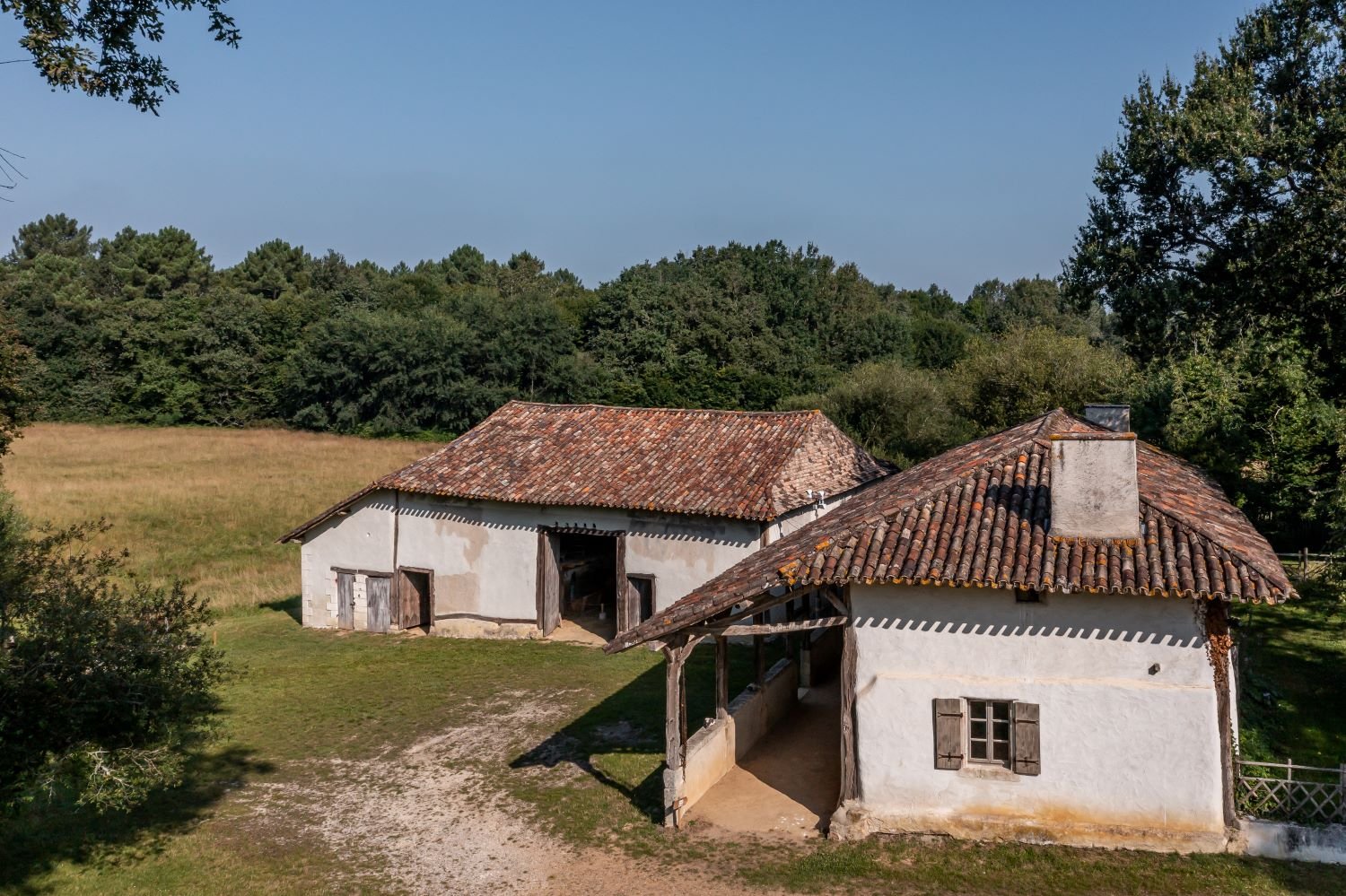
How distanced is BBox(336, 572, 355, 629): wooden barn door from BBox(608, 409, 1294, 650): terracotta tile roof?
1475 cm

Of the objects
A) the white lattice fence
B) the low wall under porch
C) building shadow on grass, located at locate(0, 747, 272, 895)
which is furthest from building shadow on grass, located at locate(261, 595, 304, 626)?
the white lattice fence

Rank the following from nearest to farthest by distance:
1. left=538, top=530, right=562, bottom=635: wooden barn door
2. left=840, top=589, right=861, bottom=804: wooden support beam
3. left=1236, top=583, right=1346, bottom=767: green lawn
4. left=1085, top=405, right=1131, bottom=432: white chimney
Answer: left=840, top=589, right=861, bottom=804: wooden support beam → left=1236, top=583, right=1346, bottom=767: green lawn → left=1085, top=405, right=1131, bottom=432: white chimney → left=538, top=530, right=562, bottom=635: wooden barn door

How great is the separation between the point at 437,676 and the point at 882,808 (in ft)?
40.0

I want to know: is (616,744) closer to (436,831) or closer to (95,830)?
(436,831)

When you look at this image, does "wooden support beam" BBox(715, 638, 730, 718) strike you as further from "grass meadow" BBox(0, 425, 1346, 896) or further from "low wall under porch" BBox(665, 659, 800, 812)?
"grass meadow" BBox(0, 425, 1346, 896)

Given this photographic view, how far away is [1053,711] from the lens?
13.2 m

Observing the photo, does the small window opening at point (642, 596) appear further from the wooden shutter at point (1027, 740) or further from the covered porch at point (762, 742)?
the wooden shutter at point (1027, 740)

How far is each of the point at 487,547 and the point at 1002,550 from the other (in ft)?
51.6

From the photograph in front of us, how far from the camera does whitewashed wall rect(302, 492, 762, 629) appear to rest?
2478cm

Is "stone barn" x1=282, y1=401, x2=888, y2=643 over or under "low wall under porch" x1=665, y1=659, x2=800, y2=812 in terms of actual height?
over

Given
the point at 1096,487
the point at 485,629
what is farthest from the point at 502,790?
the point at 485,629

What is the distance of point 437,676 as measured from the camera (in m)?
23.1

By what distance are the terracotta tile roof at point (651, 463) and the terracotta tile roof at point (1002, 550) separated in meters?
8.12

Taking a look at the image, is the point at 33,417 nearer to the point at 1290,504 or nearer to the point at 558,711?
the point at 558,711
